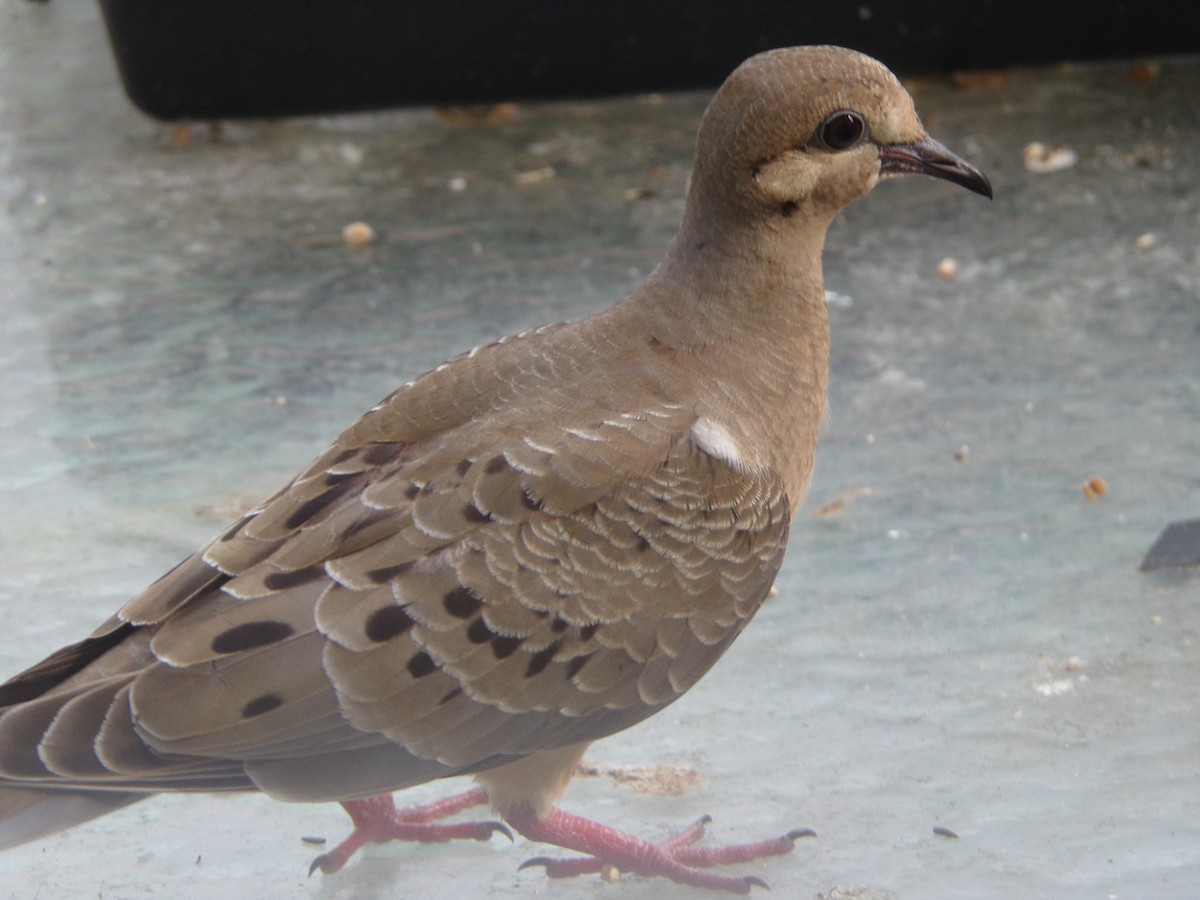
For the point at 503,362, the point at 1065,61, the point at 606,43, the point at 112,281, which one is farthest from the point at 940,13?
the point at 503,362

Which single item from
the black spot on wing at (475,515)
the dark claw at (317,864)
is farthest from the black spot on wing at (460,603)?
the dark claw at (317,864)

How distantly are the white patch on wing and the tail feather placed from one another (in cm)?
108

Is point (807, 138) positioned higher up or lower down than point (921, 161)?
higher up

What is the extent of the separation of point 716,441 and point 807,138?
1.86 feet

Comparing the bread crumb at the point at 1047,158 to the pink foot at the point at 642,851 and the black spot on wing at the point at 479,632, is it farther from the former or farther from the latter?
the black spot on wing at the point at 479,632

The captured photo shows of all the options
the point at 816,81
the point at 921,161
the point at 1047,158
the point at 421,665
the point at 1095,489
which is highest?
the point at 816,81

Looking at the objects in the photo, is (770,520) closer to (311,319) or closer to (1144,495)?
(1144,495)

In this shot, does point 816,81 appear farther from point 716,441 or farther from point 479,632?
point 479,632

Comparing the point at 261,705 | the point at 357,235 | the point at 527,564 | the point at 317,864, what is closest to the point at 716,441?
the point at 527,564

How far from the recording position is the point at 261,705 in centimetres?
254

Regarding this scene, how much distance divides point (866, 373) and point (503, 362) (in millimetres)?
1659

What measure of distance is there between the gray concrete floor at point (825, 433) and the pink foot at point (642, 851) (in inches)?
1.5

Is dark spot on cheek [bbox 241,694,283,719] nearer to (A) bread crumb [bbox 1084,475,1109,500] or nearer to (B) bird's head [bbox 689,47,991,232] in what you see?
(B) bird's head [bbox 689,47,991,232]

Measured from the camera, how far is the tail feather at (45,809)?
8.40 feet
